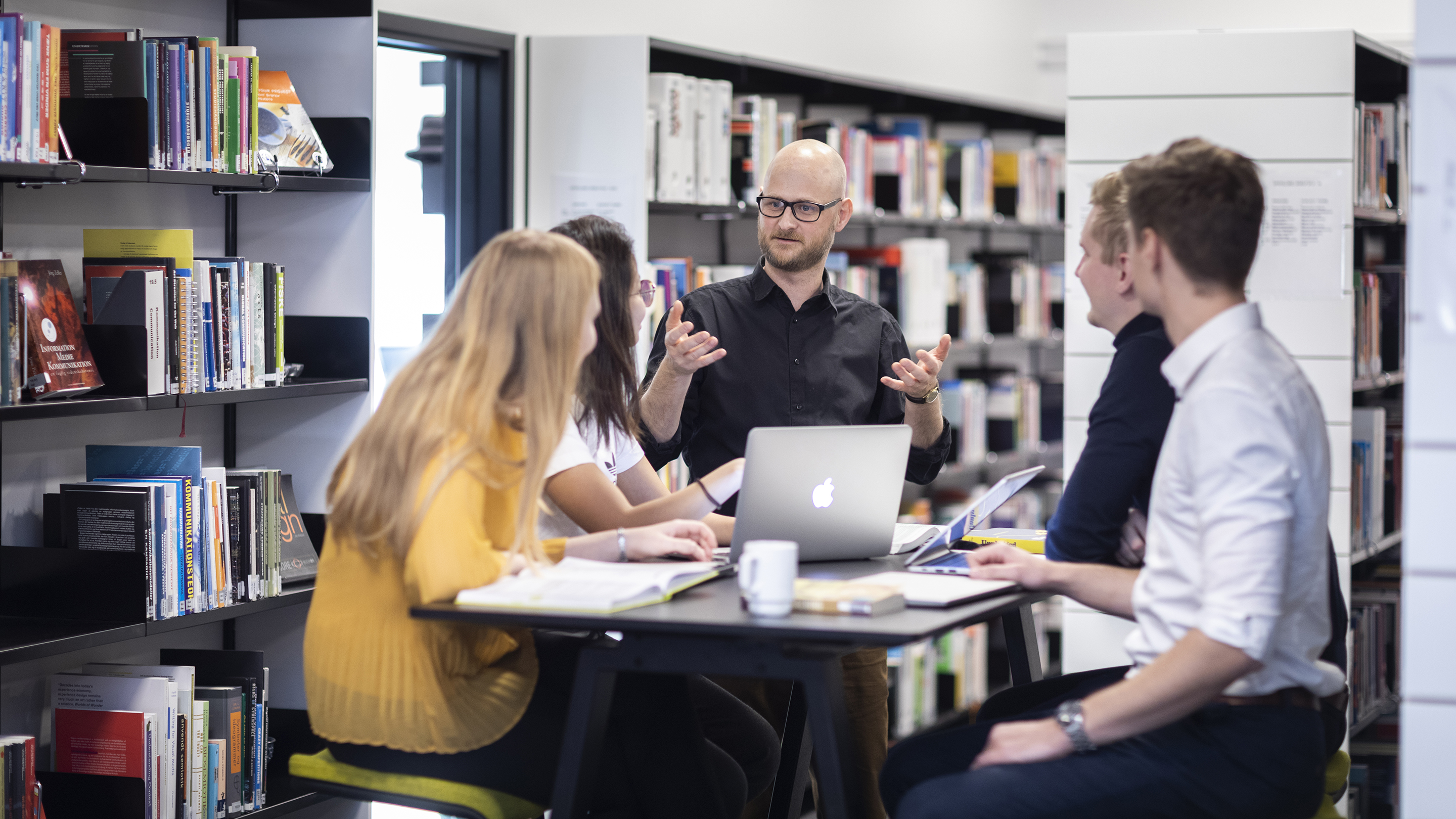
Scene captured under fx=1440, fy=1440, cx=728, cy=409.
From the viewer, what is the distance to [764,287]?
3.01 meters

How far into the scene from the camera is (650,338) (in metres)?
3.70

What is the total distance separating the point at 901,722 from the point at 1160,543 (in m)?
3.08

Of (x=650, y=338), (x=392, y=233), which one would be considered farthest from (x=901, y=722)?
(x=392, y=233)

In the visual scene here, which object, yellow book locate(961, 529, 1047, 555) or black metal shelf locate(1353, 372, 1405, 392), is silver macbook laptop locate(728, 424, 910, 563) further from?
black metal shelf locate(1353, 372, 1405, 392)

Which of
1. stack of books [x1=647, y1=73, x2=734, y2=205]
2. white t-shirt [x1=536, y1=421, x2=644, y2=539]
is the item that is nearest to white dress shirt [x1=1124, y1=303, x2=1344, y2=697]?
white t-shirt [x1=536, y1=421, x2=644, y2=539]

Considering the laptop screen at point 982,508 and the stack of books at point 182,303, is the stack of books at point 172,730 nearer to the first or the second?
the stack of books at point 182,303

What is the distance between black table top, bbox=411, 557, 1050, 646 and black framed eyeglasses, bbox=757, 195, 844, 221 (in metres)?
1.20

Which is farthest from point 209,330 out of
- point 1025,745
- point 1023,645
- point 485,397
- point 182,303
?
point 1025,745

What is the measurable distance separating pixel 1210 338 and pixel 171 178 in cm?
180

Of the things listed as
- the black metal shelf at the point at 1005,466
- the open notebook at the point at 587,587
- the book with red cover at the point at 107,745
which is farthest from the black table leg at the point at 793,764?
the black metal shelf at the point at 1005,466

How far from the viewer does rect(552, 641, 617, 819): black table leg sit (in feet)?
5.98

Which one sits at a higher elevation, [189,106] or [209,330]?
[189,106]

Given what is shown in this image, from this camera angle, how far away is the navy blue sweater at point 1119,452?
1.98 m

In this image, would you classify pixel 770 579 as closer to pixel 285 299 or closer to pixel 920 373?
pixel 920 373
